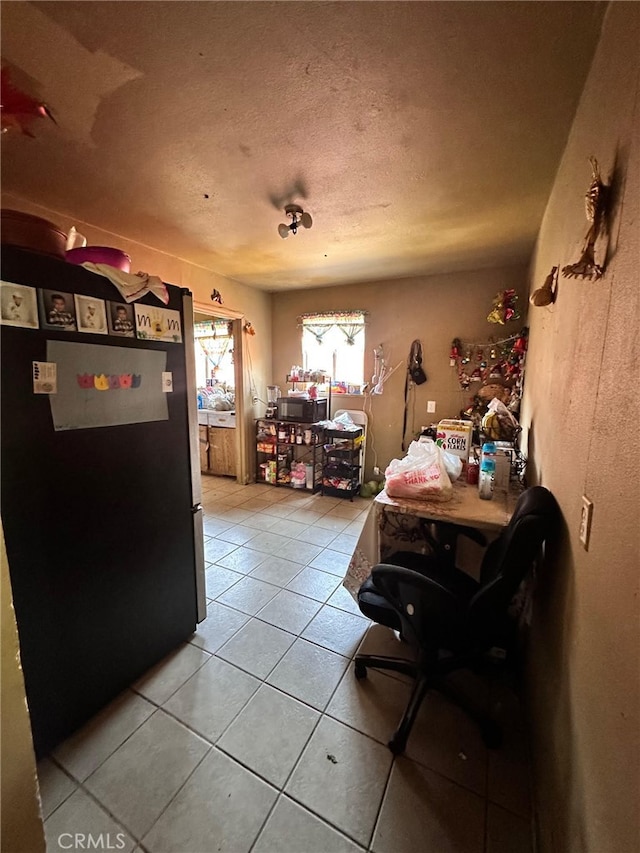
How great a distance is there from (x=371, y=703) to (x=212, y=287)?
12.3 feet

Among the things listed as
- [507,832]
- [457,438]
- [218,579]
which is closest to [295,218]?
[457,438]

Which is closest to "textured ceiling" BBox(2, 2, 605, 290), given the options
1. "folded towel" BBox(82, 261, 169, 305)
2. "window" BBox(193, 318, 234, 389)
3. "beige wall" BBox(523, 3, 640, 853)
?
"beige wall" BBox(523, 3, 640, 853)

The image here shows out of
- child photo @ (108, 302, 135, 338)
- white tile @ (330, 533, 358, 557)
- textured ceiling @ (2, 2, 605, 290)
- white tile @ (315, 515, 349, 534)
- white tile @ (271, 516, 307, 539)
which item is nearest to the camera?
textured ceiling @ (2, 2, 605, 290)

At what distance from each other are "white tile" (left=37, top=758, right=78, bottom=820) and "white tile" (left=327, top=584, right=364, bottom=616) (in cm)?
134

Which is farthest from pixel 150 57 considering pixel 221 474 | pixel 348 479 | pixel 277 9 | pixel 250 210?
pixel 221 474

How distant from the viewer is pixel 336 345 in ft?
14.0

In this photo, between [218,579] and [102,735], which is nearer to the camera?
[102,735]

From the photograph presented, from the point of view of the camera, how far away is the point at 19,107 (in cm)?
115

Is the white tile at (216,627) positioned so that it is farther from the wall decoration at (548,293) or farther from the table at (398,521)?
the wall decoration at (548,293)

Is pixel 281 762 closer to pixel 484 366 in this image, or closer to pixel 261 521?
pixel 261 521

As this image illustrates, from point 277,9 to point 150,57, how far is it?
480 mm

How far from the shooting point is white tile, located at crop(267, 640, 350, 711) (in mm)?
1504

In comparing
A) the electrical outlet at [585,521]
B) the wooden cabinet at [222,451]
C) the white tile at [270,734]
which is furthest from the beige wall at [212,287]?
the electrical outlet at [585,521]

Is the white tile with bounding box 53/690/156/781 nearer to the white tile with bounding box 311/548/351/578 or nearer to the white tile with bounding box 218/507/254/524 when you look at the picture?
the white tile with bounding box 311/548/351/578
